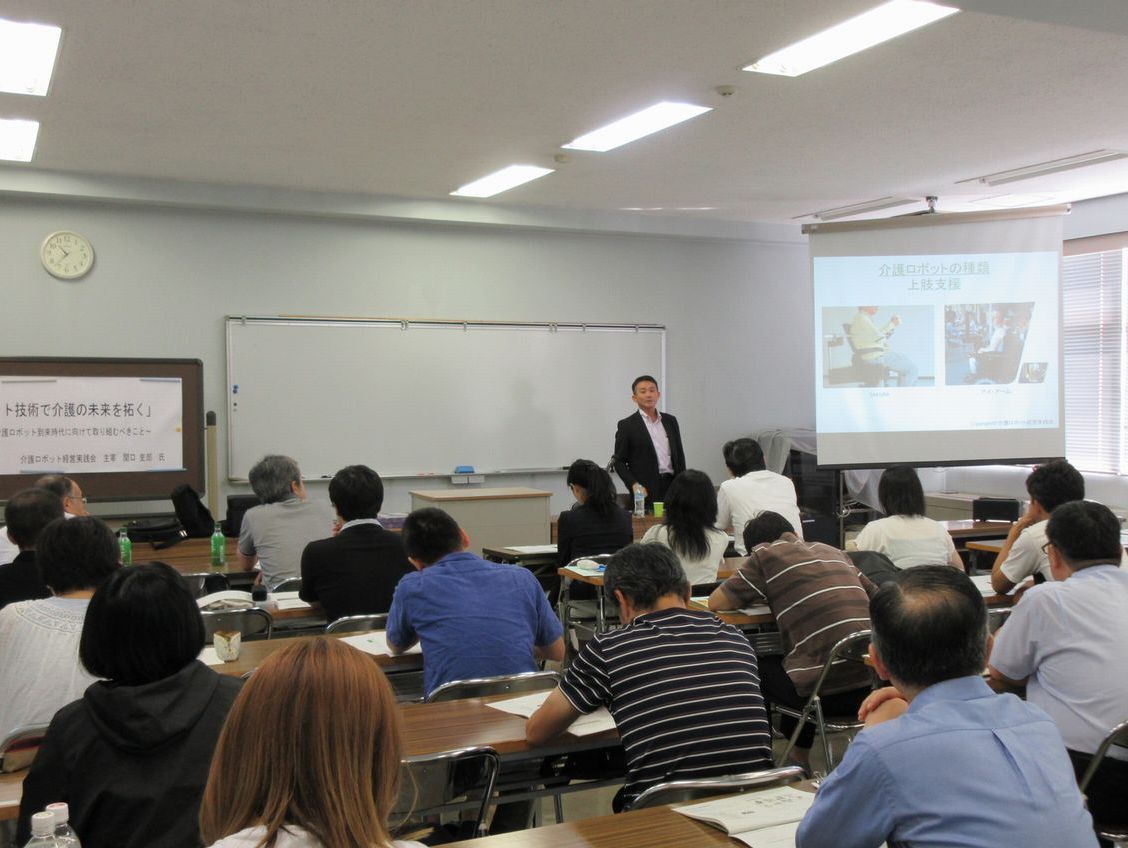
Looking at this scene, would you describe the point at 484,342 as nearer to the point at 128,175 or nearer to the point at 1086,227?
the point at 128,175

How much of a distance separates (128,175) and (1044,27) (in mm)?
5693

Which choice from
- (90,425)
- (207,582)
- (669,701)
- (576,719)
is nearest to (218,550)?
(207,582)

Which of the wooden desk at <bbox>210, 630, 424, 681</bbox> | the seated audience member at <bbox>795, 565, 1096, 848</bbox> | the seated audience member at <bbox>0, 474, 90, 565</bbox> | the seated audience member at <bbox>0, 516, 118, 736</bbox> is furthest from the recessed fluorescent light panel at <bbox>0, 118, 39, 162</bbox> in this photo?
the seated audience member at <bbox>795, 565, 1096, 848</bbox>

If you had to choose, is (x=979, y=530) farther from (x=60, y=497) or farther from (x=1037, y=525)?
(x=60, y=497)

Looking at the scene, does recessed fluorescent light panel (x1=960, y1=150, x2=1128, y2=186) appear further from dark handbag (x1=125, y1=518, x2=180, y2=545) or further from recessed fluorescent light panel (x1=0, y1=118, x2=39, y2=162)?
recessed fluorescent light panel (x1=0, y1=118, x2=39, y2=162)

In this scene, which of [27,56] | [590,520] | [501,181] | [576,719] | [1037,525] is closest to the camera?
[576,719]

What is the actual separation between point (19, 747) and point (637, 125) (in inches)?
181

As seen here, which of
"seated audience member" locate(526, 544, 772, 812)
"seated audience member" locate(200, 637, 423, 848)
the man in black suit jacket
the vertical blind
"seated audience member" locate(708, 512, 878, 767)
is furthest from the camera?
the vertical blind

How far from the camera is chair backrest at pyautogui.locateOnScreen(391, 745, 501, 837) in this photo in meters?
2.19

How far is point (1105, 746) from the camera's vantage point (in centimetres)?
265

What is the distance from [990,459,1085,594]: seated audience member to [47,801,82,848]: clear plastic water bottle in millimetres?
3897

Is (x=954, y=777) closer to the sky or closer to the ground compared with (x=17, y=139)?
closer to the ground

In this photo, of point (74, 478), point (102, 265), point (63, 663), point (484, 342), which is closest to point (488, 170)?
point (484, 342)

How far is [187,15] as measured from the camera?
405 cm
